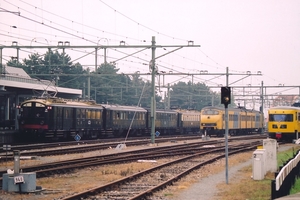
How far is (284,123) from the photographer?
41625mm

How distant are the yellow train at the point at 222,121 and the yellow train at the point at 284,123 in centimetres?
976

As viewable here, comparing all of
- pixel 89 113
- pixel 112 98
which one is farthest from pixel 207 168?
pixel 112 98

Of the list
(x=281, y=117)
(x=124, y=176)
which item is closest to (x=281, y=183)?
(x=124, y=176)

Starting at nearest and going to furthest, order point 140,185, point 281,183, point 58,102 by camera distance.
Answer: point 281,183 < point 140,185 < point 58,102

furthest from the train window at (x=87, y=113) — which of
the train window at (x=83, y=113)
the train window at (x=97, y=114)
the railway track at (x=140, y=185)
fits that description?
the railway track at (x=140, y=185)

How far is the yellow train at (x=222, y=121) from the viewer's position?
52.8 m

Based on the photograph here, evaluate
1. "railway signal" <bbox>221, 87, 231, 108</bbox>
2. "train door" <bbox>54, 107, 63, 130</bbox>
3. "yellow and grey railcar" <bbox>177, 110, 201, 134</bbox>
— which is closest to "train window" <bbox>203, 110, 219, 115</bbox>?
"yellow and grey railcar" <bbox>177, 110, 201, 134</bbox>

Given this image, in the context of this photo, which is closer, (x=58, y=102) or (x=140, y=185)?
(x=140, y=185)

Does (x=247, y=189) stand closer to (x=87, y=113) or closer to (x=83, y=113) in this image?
(x=83, y=113)

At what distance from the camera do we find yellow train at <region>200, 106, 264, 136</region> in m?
52.8

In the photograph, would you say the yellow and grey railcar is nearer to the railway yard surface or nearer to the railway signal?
the railway yard surface

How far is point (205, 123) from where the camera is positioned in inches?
2093

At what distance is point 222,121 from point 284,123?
40.8 feet

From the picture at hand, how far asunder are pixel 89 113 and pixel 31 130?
6421mm
